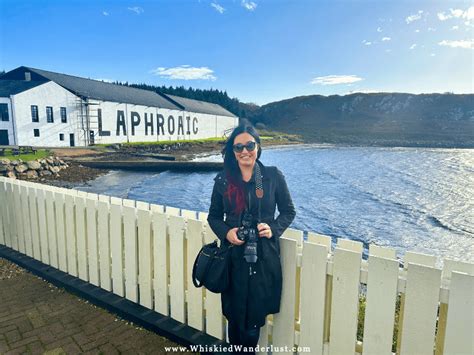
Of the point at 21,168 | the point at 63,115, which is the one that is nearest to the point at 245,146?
the point at 21,168

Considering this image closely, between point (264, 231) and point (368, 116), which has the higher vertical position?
point (368, 116)

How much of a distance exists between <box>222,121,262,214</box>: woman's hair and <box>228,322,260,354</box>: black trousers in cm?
88

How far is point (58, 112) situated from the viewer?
34531 millimetres

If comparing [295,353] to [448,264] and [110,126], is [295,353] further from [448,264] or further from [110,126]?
[110,126]

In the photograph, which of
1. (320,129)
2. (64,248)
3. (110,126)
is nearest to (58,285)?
(64,248)

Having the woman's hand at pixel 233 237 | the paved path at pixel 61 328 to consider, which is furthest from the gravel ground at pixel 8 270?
the woman's hand at pixel 233 237

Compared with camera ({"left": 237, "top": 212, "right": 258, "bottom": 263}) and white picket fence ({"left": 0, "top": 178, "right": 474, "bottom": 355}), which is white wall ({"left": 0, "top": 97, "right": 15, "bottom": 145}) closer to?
white picket fence ({"left": 0, "top": 178, "right": 474, "bottom": 355})

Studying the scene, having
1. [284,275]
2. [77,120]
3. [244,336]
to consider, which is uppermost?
[77,120]

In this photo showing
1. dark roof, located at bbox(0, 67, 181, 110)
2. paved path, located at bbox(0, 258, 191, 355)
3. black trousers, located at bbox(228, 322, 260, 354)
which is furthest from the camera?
dark roof, located at bbox(0, 67, 181, 110)

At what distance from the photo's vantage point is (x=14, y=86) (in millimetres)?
33344

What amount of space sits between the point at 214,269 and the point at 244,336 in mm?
565

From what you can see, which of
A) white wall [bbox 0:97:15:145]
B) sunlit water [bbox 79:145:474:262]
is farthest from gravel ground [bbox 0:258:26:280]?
white wall [bbox 0:97:15:145]

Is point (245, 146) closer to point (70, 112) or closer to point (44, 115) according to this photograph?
point (44, 115)

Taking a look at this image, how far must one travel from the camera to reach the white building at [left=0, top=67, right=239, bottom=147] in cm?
3148
